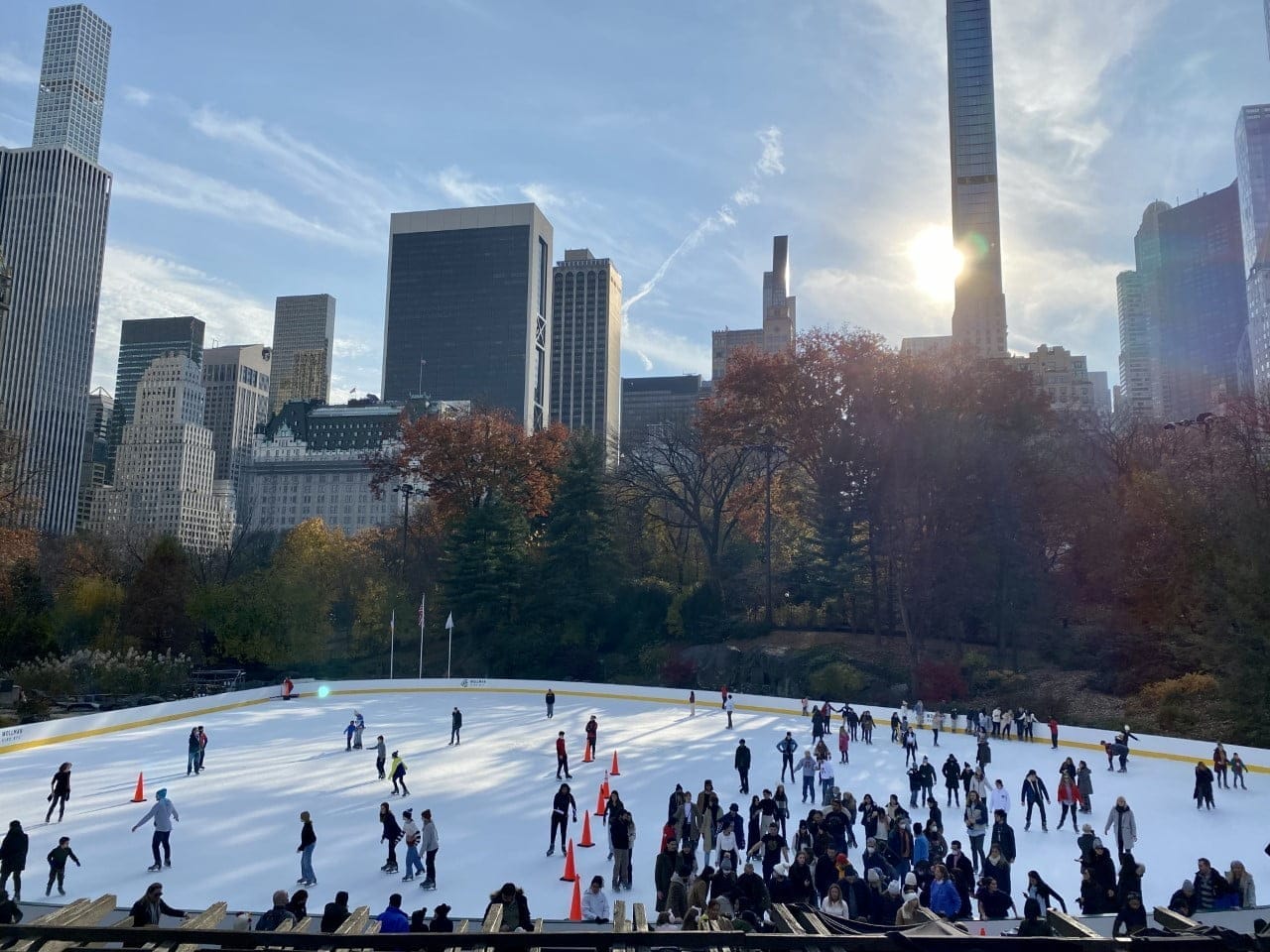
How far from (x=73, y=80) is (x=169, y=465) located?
8266cm

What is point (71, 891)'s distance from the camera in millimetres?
12898

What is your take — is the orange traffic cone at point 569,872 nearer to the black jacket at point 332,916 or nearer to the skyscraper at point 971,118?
the black jacket at point 332,916

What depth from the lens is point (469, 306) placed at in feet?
616

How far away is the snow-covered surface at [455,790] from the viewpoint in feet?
45.0

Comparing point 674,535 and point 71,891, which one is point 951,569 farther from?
point 71,891

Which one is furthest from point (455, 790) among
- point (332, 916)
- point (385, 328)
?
point (385, 328)

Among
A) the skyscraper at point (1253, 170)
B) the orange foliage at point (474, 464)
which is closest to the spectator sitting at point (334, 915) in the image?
the orange foliage at point (474, 464)

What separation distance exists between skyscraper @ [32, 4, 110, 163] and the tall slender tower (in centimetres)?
2815

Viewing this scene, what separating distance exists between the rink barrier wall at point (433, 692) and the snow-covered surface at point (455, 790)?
10 centimetres

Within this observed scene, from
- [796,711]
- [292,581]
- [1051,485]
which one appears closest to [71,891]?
[796,711]

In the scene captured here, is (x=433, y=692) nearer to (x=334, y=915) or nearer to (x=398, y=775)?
(x=398, y=775)

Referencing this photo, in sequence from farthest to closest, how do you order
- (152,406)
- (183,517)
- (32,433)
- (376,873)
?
(152,406) → (183,517) → (32,433) → (376,873)

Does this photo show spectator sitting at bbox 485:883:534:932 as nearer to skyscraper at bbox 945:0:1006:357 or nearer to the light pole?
the light pole

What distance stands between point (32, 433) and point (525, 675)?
133392 millimetres
